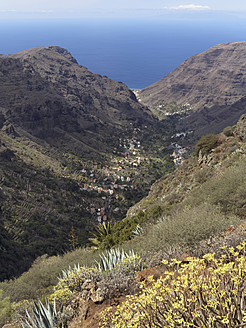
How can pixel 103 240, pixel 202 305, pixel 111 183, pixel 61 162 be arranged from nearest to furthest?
1. pixel 202 305
2. pixel 103 240
3. pixel 61 162
4. pixel 111 183

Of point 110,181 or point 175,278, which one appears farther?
point 110,181

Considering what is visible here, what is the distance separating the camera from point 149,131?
14275 centimetres

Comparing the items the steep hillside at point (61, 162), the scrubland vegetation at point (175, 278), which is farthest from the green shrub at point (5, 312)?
the steep hillside at point (61, 162)

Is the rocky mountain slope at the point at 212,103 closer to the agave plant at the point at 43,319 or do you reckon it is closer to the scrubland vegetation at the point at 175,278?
the scrubland vegetation at the point at 175,278

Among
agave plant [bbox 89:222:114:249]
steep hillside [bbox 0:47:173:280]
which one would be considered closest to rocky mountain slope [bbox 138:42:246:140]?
steep hillside [bbox 0:47:173:280]

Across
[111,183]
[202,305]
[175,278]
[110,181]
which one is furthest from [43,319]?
[110,181]

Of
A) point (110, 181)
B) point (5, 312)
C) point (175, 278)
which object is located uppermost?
point (175, 278)

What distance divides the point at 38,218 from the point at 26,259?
11.7 metres

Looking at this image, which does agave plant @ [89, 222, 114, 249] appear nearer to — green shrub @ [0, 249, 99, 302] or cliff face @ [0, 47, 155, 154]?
green shrub @ [0, 249, 99, 302]

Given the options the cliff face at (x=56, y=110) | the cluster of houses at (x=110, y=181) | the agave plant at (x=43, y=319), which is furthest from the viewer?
the cliff face at (x=56, y=110)

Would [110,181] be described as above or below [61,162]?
below

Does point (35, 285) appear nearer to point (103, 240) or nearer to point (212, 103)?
point (103, 240)

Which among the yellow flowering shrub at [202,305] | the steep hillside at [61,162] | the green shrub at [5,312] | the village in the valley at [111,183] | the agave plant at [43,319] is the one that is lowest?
the village in the valley at [111,183]

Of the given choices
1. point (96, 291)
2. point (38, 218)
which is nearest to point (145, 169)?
point (38, 218)
